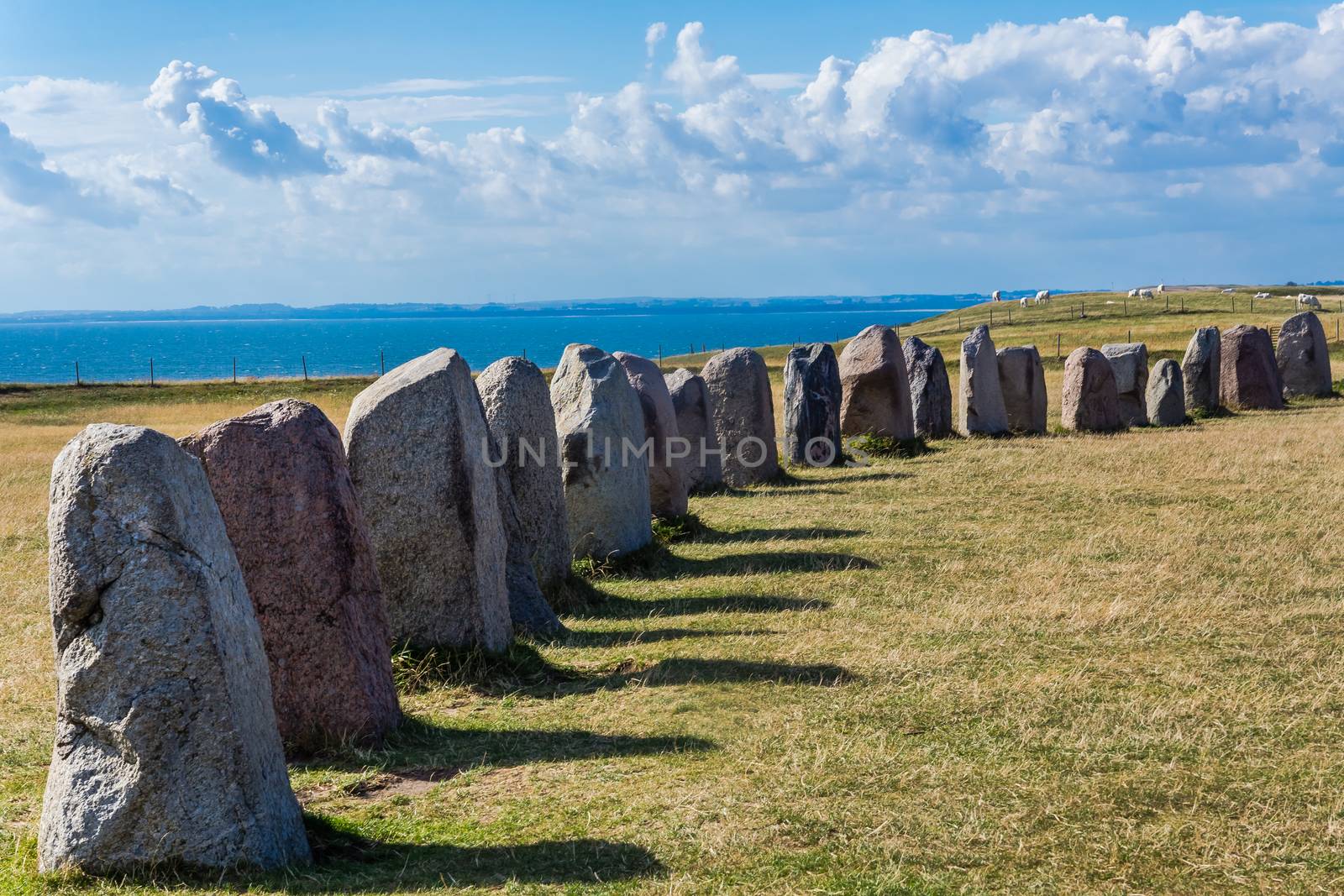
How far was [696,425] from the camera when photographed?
19734 millimetres

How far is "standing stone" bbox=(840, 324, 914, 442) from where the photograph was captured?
2458 cm

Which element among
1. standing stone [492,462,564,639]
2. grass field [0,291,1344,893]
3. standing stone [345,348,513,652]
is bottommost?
grass field [0,291,1344,893]

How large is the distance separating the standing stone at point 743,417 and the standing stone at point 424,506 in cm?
1157

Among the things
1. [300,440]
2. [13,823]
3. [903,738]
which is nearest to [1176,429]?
[903,738]

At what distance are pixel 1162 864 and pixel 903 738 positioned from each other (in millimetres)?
2049

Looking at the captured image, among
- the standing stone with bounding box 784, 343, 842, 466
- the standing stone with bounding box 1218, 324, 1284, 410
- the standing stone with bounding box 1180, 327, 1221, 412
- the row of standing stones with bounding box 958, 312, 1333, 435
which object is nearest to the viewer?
the standing stone with bounding box 784, 343, 842, 466

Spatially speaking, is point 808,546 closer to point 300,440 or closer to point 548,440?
point 548,440

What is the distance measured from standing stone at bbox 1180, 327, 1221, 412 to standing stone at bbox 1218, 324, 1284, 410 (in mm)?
830

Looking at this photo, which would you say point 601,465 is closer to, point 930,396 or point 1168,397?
point 930,396

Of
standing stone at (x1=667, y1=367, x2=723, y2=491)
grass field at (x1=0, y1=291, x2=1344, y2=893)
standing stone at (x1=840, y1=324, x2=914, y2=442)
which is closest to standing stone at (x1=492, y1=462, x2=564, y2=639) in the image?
grass field at (x1=0, y1=291, x2=1344, y2=893)

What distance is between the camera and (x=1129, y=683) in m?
8.83

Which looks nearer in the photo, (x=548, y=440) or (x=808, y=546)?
(x=548, y=440)

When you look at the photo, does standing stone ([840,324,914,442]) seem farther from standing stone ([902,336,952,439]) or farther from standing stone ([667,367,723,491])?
standing stone ([667,367,723,491])

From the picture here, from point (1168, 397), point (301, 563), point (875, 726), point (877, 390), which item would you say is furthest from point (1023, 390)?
point (301, 563)
